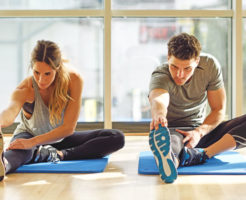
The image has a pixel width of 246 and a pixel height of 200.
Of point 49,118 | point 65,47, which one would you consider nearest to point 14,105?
point 49,118

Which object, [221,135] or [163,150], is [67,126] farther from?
[221,135]

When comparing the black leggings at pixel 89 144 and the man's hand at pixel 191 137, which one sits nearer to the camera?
the man's hand at pixel 191 137

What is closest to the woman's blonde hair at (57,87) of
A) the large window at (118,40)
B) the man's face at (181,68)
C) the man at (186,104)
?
the man at (186,104)

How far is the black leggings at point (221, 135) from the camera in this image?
2.28 m

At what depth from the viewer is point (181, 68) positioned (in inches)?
91.1

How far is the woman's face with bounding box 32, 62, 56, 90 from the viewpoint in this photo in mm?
2297

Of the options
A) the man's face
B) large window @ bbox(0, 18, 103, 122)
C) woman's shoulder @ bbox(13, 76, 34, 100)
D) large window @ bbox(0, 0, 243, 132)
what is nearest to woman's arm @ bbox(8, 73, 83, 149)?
woman's shoulder @ bbox(13, 76, 34, 100)

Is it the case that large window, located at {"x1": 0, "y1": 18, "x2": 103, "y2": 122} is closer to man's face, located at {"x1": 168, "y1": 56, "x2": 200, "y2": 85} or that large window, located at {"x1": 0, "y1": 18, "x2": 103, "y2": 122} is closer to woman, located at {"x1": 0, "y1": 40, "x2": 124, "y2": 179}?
woman, located at {"x1": 0, "y1": 40, "x2": 124, "y2": 179}

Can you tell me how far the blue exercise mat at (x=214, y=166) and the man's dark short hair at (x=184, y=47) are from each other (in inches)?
23.1

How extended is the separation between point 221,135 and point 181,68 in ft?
1.61

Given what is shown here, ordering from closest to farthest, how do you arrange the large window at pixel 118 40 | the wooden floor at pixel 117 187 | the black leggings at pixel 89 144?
the wooden floor at pixel 117 187
the black leggings at pixel 89 144
the large window at pixel 118 40

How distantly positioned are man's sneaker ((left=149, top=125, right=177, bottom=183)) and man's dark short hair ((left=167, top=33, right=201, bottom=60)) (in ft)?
1.62

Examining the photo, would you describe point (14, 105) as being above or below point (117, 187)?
above

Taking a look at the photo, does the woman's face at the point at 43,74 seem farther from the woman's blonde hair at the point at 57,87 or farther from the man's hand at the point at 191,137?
the man's hand at the point at 191,137
